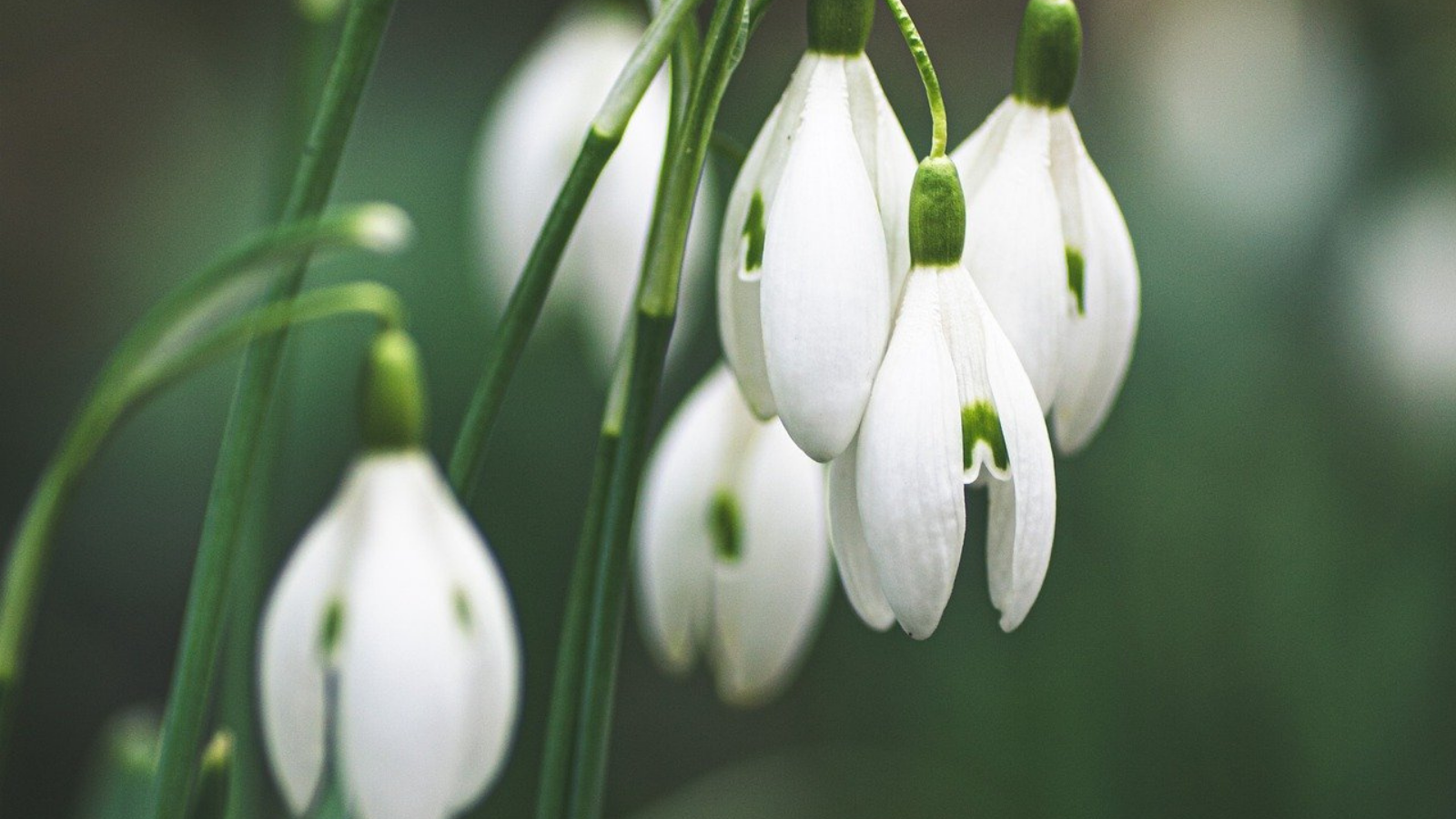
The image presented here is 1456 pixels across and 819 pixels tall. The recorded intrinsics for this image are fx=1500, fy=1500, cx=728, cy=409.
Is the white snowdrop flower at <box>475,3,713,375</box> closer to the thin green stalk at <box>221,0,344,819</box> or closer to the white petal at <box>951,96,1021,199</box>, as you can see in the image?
the thin green stalk at <box>221,0,344,819</box>

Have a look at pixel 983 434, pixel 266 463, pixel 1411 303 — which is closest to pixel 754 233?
pixel 983 434

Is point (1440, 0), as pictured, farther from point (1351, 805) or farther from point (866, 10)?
point (866, 10)

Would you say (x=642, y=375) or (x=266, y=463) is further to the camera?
(x=266, y=463)

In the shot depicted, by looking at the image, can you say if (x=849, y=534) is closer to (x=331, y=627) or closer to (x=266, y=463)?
(x=331, y=627)

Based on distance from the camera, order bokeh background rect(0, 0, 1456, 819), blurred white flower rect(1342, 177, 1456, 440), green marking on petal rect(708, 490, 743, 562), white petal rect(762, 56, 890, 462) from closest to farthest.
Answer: white petal rect(762, 56, 890, 462), green marking on petal rect(708, 490, 743, 562), bokeh background rect(0, 0, 1456, 819), blurred white flower rect(1342, 177, 1456, 440)

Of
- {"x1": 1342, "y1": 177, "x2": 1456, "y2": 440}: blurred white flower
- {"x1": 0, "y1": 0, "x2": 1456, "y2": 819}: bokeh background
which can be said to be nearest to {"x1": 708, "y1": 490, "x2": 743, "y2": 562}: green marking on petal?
{"x1": 0, "y1": 0, "x2": 1456, "y2": 819}: bokeh background

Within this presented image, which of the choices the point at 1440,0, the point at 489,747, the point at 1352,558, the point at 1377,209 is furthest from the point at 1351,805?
the point at 1440,0
